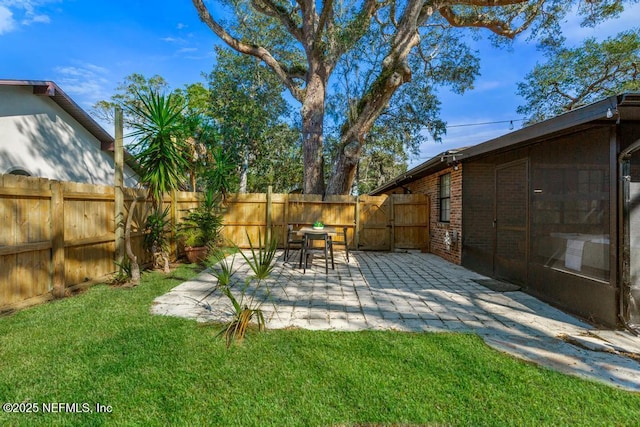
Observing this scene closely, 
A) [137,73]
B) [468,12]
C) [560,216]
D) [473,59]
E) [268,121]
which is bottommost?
[560,216]

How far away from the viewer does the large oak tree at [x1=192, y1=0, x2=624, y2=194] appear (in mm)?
9352

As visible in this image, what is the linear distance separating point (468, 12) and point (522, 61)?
4.57 meters

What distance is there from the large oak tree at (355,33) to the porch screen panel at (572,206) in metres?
5.74

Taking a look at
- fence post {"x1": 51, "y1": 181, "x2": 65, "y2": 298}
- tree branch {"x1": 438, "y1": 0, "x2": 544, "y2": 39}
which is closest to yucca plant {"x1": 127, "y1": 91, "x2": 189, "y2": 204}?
fence post {"x1": 51, "y1": 181, "x2": 65, "y2": 298}

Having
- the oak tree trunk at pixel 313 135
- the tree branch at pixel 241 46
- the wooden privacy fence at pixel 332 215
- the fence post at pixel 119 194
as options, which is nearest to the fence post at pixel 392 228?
the wooden privacy fence at pixel 332 215

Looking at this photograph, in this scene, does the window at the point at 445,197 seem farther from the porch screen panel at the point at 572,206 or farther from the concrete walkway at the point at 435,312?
the porch screen panel at the point at 572,206

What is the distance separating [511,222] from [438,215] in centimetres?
334

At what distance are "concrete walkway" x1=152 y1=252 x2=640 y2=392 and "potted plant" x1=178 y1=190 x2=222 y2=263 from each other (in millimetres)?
1283

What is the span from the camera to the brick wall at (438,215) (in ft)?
23.2

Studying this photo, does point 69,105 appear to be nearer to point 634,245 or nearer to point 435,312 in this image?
point 435,312

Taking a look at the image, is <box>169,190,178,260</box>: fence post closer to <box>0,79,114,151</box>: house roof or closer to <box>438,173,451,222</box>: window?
<box>0,79,114,151</box>: house roof

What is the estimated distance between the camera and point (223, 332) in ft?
10.1

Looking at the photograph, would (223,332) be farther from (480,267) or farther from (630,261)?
(480,267)

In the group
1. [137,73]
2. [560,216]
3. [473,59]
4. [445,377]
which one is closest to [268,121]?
[473,59]
